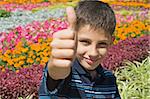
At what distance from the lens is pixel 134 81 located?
14.3 ft

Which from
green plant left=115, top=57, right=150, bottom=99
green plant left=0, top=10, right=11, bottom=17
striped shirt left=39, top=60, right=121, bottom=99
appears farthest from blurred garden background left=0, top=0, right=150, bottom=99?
green plant left=0, top=10, right=11, bottom=17

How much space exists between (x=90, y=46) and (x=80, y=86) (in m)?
0.24

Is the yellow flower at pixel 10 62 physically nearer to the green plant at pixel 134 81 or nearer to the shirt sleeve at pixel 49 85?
the green plant at pixel 134 81

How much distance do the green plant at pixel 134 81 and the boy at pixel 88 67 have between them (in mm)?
1853

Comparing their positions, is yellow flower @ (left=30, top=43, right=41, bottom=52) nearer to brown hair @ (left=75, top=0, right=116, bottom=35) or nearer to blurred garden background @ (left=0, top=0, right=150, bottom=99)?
blurred garden background @ (left=0, top=0, right=150, bottom=99)

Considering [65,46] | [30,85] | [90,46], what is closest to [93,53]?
[90,46]

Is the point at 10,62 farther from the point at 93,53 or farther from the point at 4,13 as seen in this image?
the point at 4,13

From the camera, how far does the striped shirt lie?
1.62 metres

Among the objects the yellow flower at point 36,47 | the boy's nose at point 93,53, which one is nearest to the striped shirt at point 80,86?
the boy's nose at point 93,53

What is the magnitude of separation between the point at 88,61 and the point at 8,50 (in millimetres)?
3929

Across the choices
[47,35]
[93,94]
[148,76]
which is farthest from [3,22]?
[93,94]

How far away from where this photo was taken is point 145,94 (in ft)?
13.1

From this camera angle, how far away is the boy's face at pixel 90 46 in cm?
167

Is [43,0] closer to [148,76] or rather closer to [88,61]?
[148,76]
